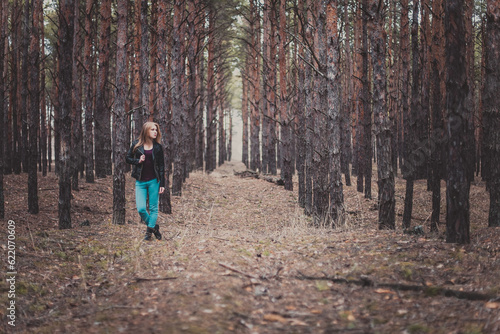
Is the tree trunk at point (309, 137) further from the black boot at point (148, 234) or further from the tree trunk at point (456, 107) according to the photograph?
the tree trunk at point (456, 107)

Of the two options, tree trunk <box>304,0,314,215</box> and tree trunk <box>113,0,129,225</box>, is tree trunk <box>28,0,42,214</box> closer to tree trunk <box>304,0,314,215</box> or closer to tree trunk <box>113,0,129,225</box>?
tree trunk <box>113,0,129,225</box>

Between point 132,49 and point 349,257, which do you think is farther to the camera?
point 132,49

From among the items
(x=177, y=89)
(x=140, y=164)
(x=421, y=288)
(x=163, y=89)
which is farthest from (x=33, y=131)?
(x=421, y=288)

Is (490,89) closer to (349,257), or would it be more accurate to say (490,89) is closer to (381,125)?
(381,125)

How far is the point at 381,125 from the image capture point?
7562 millimetres

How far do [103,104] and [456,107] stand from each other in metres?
13.8

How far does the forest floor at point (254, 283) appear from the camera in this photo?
11.4 ft

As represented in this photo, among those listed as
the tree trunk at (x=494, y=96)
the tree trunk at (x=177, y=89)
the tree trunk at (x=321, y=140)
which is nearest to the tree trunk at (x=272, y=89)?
the tree trunk at (x=321, y=140)

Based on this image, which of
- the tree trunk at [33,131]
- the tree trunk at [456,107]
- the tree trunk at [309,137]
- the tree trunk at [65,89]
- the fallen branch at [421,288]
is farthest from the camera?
the tree trunk at [309,137]

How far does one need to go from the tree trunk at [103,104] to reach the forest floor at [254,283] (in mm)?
8085

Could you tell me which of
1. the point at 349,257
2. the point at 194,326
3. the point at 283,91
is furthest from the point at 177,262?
the point at 283,91

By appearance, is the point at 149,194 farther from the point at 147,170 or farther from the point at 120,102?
the point at 120,102

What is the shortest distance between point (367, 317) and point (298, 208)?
9.47 m

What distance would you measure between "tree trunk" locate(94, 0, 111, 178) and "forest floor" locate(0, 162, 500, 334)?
8.09m
